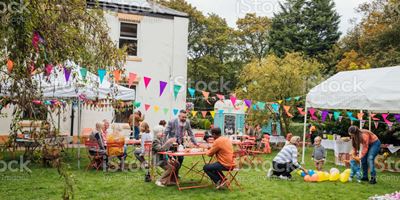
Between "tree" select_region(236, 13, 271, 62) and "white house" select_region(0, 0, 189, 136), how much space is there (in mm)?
20240

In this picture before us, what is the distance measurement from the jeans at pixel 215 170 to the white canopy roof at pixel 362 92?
4681 mm

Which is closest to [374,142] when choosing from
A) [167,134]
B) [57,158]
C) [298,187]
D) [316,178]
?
[316,178]

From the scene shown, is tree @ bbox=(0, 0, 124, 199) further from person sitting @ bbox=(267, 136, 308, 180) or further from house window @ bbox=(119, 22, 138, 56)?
house window @ bbox=(119, 22, 138, 56)

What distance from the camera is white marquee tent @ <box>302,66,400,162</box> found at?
945 cm

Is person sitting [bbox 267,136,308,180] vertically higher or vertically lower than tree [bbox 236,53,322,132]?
lower

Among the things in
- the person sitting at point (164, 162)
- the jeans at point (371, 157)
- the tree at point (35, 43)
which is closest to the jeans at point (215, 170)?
the person sitting at point (164, 162)

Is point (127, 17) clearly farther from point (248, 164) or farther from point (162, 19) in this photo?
point (248, 164)

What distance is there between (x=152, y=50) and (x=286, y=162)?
9.58 m

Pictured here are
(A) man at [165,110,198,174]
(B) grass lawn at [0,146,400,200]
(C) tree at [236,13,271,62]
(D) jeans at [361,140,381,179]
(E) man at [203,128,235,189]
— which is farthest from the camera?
(C) tree at [236,13,271,62]

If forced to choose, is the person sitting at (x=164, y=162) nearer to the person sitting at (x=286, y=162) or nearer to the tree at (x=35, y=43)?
the person sitting at (x=286, y=162)

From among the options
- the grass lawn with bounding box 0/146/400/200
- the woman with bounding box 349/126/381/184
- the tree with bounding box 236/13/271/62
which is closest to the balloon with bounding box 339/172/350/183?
the grass lawn with bounding box 0/146/400/200

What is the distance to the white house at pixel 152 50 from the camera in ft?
53.4

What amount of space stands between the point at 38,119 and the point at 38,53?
638mm

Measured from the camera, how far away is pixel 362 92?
33.2ft
